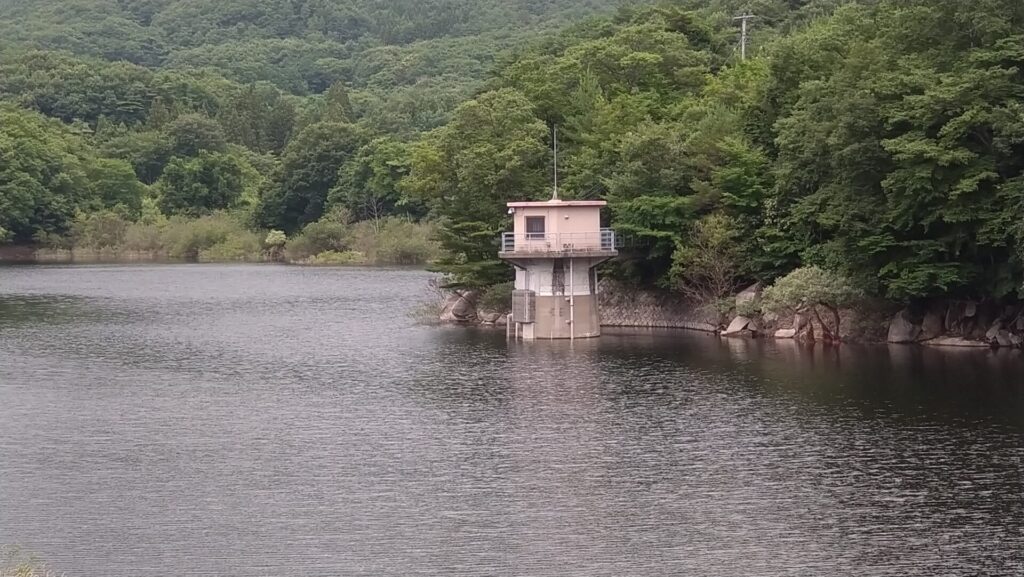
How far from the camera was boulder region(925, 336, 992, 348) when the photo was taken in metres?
54.8

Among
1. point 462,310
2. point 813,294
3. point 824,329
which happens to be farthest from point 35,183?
point 813,294

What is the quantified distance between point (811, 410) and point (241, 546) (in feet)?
62.5

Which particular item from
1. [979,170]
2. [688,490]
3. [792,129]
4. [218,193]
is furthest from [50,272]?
[688,490]

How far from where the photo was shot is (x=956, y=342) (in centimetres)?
5538

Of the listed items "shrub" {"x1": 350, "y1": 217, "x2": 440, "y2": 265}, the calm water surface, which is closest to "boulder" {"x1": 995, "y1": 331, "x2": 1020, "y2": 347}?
the calm water surface

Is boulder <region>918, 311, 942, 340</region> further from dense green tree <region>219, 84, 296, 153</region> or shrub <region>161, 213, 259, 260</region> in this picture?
dense green tree <region>219, 84, 296, 153</region>

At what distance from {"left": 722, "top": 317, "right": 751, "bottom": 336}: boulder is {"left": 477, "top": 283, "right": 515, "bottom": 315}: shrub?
1002cm

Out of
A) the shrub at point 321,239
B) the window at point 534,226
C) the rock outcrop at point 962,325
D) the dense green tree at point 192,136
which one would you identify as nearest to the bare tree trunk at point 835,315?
the rock outcrop at point 962,325

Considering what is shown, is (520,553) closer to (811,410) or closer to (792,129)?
(811,410)

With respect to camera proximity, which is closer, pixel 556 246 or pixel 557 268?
pixel 556 246

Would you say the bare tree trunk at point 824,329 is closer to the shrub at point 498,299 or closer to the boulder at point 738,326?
the boulder at point 738,326

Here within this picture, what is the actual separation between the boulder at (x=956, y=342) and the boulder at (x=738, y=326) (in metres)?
7.34

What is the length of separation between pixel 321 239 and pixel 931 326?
78.7 meters

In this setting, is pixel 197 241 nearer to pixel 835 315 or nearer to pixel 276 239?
pixel 276 239
